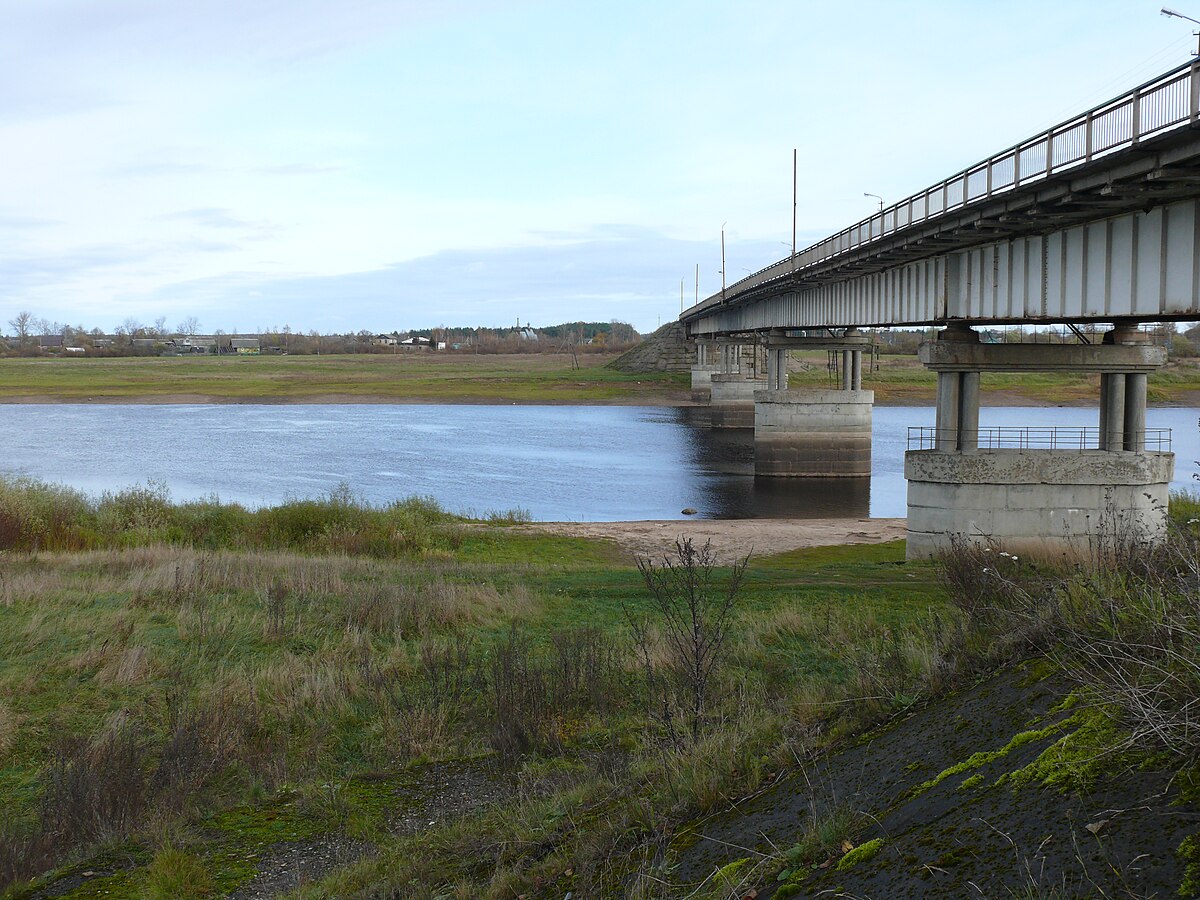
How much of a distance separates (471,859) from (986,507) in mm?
22366

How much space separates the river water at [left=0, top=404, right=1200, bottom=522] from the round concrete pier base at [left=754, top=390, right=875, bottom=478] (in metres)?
1.81

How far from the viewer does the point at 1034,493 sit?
26406 millimetres

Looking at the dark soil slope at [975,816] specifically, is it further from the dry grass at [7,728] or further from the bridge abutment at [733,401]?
the bridge abutment at [733,401]

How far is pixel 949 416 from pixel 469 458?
37.0 meters

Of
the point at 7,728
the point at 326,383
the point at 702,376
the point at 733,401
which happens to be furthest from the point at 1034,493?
the point at 326,383

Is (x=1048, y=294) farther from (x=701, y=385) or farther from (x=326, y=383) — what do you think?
(x=326, y=383)

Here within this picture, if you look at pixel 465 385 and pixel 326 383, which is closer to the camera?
pixel 465 385

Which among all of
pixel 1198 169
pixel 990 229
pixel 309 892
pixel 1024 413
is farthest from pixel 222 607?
pixel 1024 413

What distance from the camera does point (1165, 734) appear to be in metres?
4.50

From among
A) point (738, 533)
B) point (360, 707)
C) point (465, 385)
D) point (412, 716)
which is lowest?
point (738, 533)

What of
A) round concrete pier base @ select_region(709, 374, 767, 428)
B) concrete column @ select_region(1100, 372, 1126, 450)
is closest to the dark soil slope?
concrete column @ select_region(1100, 372, 1126, 450)

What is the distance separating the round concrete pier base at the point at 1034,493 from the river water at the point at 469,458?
1664cm

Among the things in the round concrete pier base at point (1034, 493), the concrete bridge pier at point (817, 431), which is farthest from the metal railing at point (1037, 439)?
the concrete bridge pier at point (817, 431)

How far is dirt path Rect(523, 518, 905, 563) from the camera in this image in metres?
32.2
